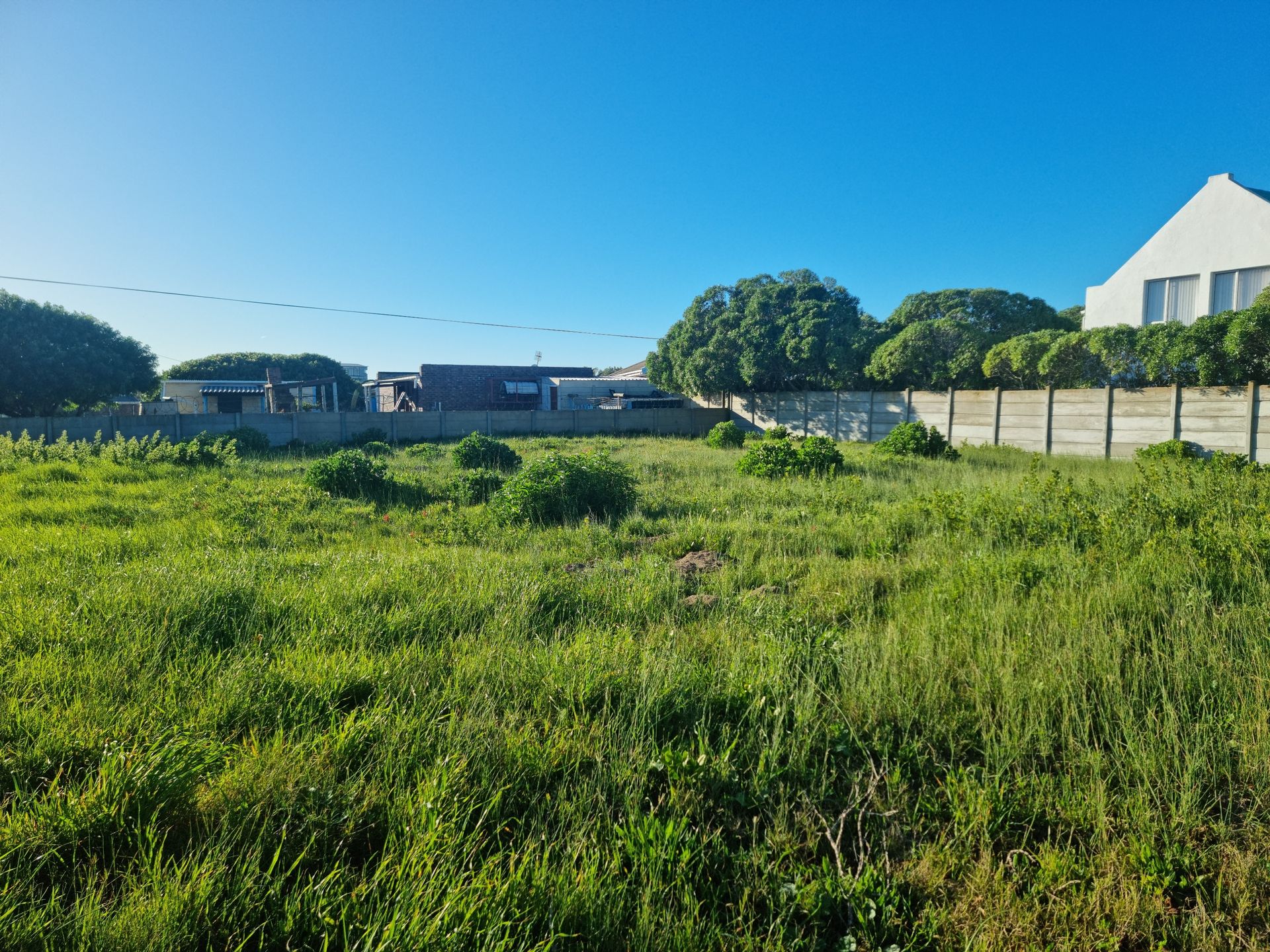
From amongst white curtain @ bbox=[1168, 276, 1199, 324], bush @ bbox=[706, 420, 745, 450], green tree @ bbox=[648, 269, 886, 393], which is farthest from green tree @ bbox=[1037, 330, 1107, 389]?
bush @ bbox=[706, 420, 745, 450]

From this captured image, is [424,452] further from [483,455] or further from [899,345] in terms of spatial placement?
[899,345]

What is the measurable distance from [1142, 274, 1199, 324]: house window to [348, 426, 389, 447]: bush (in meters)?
23.2

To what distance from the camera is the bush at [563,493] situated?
22.9 feet

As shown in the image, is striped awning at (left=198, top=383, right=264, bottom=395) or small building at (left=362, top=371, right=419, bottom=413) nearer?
A: striped awning at (left=198, top=383, right=264, bottom=395)

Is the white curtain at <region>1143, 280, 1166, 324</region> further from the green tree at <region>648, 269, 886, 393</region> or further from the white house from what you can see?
the green tree at <region>648, 269, 886, 393</region>

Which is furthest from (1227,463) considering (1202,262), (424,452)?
(1202,262)

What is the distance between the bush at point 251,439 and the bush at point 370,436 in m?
2.64

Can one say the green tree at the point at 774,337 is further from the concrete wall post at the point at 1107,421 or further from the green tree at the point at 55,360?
the green tree at the point at 55,360

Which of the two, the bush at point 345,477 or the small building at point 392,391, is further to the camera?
the small building at point 392,391

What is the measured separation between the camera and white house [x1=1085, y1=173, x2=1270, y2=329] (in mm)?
16922

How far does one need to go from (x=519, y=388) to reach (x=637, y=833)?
35.5 metres

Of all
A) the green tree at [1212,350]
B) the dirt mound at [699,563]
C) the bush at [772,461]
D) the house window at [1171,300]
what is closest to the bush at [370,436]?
the bush at [772,461]

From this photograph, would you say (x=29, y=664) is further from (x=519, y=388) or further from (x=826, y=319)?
(x=519, y=388)

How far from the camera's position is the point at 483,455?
12.1 metres
